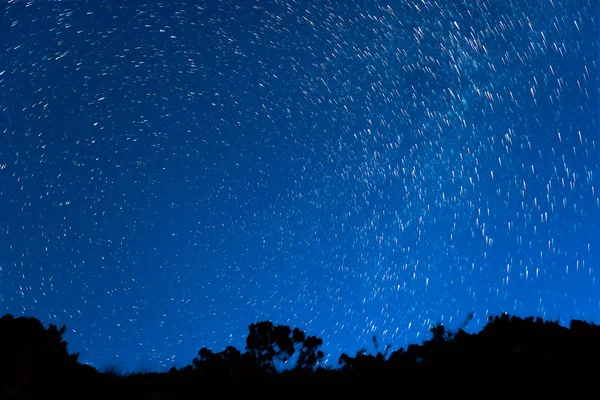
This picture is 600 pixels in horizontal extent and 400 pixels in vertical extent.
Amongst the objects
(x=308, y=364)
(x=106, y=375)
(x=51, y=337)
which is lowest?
(x=308, y=364)

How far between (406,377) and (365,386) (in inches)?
37.0

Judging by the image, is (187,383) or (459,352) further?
(459,352)

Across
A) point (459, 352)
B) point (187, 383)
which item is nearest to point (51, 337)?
point (187, 383)

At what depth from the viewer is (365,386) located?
10.1 m

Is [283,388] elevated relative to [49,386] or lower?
lower

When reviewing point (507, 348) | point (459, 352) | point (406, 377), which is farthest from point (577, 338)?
point (406, 377)

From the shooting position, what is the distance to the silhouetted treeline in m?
9.13

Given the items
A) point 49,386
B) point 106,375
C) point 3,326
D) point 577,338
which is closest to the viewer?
point 49,386

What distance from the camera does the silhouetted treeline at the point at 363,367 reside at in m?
Result: 9.13

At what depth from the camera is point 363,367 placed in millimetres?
12055

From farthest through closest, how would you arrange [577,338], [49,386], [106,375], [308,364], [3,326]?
[308,364]
[577,338]
[106,375]
[3,326]
[49,386]

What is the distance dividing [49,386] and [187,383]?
8.42ft

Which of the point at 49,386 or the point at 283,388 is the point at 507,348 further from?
the point at 49,386

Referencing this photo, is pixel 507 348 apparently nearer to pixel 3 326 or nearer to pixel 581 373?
pixel 581 373
